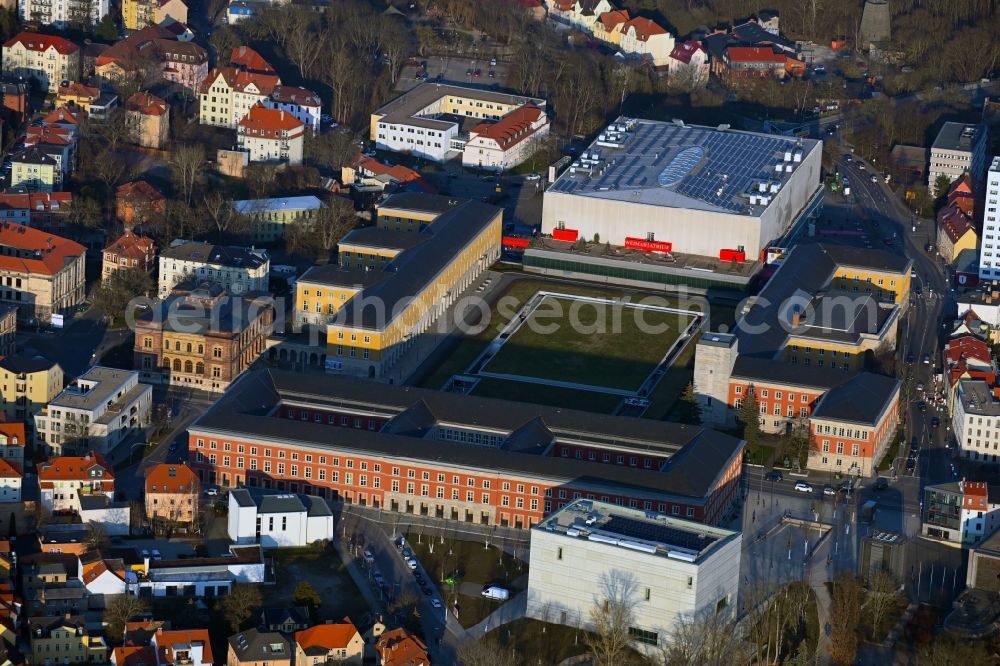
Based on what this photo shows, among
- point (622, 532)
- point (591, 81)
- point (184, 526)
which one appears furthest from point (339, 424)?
point (591, 81)

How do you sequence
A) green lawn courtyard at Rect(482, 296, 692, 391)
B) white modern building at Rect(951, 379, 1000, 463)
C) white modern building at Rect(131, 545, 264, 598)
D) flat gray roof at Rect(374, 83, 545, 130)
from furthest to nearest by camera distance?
flat gray roof at Rect(374, 83, 545, 130)
green lawn courtyard at Rect(482, 296, 692, 391)
white modern building at Rect(951, 379, 1000, 463)
white modern building at Rect(131, 545, 264, 598)

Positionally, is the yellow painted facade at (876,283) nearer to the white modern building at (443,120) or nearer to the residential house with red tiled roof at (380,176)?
the residential house with red tiled roof at (380,176)

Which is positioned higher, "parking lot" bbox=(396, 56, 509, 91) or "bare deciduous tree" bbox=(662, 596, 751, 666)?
"parking lot" bbox=(396, 56, 509, 91)

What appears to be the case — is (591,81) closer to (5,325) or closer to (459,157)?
(459,157)

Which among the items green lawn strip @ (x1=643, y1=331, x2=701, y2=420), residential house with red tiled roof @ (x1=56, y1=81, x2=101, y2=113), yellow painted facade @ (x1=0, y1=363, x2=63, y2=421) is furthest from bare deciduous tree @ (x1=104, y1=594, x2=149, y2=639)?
residential house with red tiled roof @ (x1=56, y1=81, x2=101, y2=113)

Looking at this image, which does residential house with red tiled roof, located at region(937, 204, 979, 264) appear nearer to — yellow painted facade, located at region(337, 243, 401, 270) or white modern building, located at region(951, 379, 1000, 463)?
white modern building, located at region(951, 379, 1000, 463)

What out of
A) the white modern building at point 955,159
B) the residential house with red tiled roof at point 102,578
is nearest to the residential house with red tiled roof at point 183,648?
the residential house with red tiled roof at point 102,578

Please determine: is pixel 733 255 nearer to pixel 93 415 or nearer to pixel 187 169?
pixel 187 169
